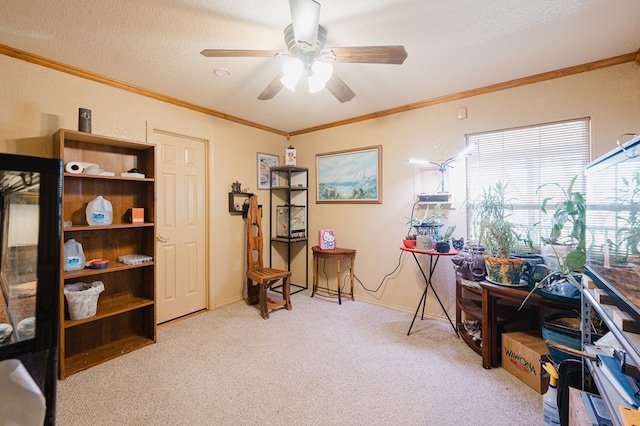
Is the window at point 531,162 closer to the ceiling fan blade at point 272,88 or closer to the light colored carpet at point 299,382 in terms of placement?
the light colored carpet at point 299,382

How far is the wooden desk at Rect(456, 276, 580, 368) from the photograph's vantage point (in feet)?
6.27

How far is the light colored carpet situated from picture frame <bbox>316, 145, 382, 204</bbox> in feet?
5.33

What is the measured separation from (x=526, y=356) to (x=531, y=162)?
5.40ft

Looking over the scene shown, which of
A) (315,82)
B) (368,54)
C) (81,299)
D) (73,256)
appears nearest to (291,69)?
(315,82)

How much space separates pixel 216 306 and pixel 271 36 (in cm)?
296

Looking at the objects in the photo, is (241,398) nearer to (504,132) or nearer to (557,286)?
(557,286)

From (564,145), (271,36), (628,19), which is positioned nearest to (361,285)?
(564,145)

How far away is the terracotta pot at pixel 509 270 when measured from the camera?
6.52 feet

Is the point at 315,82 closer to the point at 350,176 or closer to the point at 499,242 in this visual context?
the point at 499,242

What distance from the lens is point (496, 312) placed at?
211 cm

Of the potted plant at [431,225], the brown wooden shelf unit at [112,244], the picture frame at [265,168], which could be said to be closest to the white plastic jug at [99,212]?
the brown wooden shelf unit at [112,244]

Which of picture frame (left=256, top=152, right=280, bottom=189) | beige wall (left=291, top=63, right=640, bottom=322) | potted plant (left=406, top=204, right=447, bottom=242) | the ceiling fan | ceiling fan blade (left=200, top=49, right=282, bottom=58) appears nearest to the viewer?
the ceiling fan

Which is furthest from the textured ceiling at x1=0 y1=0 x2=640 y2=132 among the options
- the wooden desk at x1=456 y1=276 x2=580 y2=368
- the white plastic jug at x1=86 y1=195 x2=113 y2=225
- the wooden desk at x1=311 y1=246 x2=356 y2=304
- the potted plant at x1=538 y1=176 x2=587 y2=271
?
the wooden desk at x1=311 y1=246 x2=356 y2=304

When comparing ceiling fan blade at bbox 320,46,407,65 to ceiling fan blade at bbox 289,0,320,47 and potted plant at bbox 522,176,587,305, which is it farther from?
potted plant at bbox 522,176,587,305
